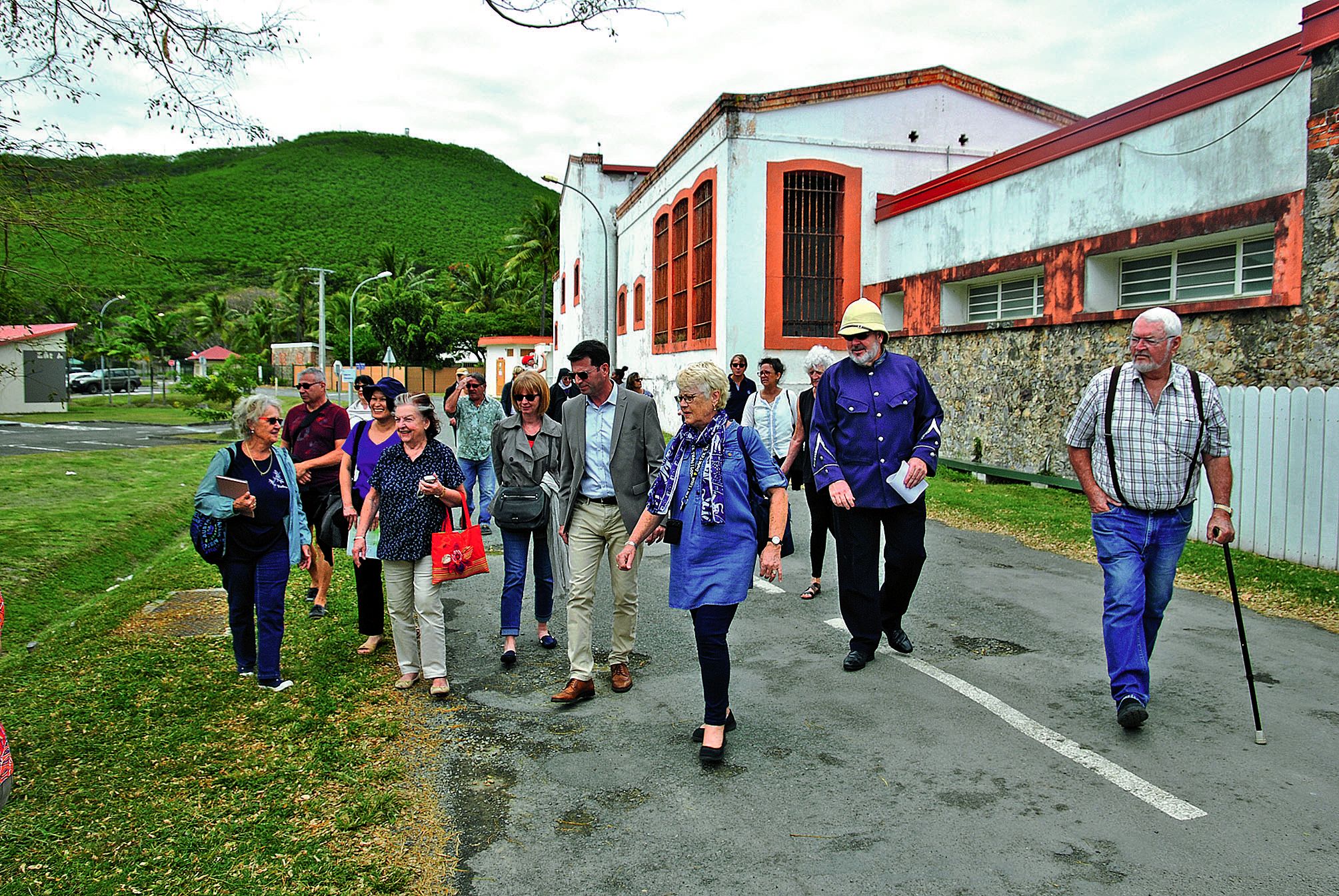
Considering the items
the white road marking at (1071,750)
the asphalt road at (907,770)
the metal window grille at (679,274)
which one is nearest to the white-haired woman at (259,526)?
the asphalt road at (907,770)

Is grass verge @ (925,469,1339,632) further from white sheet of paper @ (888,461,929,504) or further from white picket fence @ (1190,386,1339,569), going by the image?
white sheet of paper @ (888,461,929,504)

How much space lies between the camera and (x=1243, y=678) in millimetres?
5449

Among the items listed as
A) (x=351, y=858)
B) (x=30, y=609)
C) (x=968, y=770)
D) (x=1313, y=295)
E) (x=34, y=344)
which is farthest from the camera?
(x=34, y=344)

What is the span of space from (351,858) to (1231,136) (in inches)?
457

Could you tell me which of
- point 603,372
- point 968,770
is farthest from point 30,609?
point 968,770

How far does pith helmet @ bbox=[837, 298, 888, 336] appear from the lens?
5.51 metres

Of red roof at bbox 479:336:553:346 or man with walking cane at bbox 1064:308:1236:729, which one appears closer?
man with walking cane at bbox 1064:308:1236:729

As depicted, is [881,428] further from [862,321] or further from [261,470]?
[261,470]

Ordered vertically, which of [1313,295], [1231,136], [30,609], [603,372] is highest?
[1231,136]

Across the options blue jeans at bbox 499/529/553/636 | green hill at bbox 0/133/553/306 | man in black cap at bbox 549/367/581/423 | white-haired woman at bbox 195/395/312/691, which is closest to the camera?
white-haired woman at bbox 195/395/312/691

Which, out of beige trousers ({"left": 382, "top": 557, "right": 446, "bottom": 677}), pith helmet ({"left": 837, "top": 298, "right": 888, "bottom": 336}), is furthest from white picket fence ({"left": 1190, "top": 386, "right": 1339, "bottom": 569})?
beige trousers ({"left": 382, "top": 557, "right": 446, "bottom": 677})

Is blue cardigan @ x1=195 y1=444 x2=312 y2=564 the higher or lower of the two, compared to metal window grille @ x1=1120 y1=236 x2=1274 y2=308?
lower

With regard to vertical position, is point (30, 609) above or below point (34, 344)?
below

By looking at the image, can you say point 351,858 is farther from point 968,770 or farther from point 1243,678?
point 1243,678
